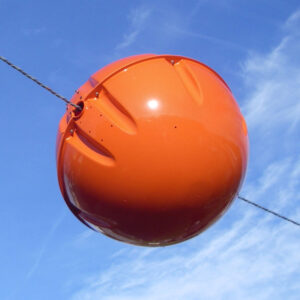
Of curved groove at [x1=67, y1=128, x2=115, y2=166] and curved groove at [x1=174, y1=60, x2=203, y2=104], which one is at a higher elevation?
curved groove at [x1=174, y1=60, x2=203, y2=104]

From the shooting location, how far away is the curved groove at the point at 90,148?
3338 mm

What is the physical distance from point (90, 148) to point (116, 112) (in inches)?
10.8

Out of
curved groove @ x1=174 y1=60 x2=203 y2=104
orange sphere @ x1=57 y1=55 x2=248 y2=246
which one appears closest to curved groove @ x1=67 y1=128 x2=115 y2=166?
orange sphere @ x1=57 y1=55 x2=248 y2=246

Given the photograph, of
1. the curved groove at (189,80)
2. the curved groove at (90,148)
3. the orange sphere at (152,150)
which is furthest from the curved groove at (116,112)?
the curved groove at (189,80)

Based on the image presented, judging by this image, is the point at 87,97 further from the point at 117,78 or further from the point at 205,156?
the point at 205,156

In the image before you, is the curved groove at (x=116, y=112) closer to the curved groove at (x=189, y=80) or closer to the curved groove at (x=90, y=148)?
the curved groove at (x=90, y=148)

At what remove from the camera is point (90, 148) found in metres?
3.44

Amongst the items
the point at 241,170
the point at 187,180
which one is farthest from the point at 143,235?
the point at 241,170

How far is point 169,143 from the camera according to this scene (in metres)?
3.22

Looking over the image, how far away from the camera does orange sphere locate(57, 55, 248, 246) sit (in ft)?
10.6

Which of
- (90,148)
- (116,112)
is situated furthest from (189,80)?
(90,148)

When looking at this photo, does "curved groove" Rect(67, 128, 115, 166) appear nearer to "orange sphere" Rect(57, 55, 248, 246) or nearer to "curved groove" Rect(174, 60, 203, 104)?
"orange sphere" Rect(57, 55, 248, 246)

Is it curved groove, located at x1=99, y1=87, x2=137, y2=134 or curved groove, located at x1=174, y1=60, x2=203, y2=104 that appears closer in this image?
curved groove, located at x1=99, y1=87, x2=137, y2=134

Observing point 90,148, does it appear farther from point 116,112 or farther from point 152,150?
point 152,150
